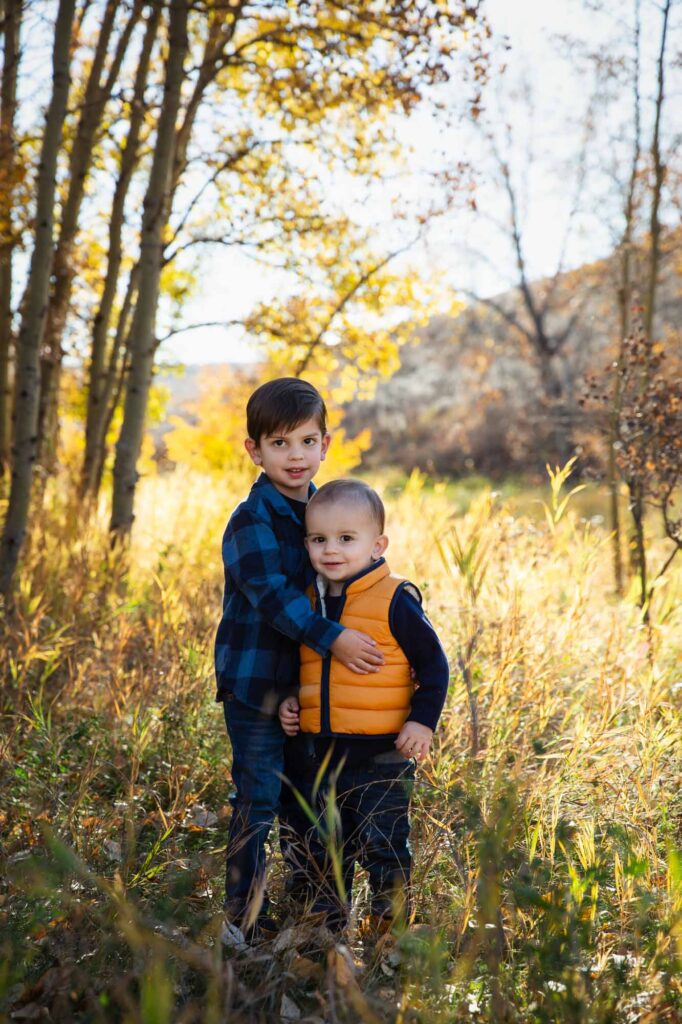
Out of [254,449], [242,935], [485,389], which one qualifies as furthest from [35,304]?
[485,389]

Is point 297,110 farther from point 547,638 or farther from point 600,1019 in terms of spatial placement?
point 600,1019

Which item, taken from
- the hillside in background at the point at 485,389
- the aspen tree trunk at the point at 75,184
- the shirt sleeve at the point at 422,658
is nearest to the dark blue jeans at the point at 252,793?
the shirt sleeve at the point at 422,658

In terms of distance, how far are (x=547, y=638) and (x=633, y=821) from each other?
4.41 feet

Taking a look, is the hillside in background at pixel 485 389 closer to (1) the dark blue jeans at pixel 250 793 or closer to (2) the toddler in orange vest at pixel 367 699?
(2) the toddler in orange vest at pixel 367 699

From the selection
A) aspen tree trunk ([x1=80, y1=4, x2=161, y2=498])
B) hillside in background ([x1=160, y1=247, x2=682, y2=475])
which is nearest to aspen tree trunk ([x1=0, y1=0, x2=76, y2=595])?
aspen tree trunk ([x1=80, y1=4, x2=161, y2=498])

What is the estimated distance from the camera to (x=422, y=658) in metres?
2.33

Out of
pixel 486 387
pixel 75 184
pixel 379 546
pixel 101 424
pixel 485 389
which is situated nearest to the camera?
pixel 379 546

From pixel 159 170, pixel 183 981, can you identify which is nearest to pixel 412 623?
pixel 183 981

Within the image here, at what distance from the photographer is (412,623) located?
92.0 inches

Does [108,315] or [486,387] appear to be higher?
[486,387]

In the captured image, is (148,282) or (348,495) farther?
(148,282)

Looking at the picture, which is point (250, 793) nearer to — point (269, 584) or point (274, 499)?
point (269, 584)

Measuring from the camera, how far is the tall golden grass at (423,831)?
184 centimetres

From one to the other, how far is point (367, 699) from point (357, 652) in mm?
153
